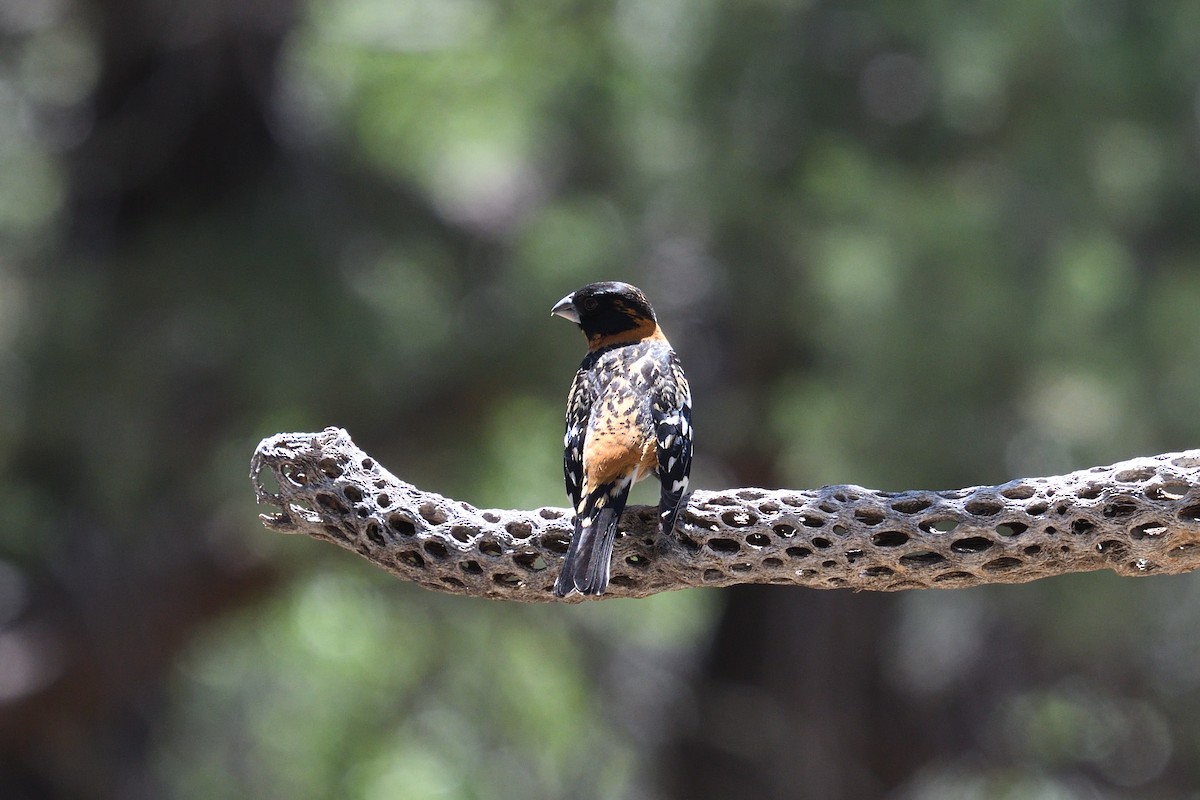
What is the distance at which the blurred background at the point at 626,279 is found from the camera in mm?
4980

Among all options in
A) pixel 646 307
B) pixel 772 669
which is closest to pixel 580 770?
pixel 772 669

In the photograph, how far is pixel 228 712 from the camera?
34.5 ft

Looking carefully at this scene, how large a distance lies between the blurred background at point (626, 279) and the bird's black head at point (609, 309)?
160 cm

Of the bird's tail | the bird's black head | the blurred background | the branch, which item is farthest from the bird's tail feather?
the blurred background

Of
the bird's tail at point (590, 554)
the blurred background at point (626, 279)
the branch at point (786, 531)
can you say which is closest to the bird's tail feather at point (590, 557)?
the bird's tail at point (590, 554)

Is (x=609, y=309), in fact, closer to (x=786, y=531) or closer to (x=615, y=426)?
(x=615, y=426)

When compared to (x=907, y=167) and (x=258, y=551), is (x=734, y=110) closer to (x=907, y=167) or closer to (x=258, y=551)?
(x=907, y=167)

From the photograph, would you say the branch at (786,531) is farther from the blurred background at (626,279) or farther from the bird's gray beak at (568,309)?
the blurred background at (626,279)

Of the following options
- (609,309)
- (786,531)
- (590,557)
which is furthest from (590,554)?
(609,309)

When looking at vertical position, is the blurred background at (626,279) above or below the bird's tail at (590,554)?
above

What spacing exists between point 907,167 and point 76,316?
350 cm

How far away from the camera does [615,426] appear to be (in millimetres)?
2879

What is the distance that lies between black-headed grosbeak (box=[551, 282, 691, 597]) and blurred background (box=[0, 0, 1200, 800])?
164 cm

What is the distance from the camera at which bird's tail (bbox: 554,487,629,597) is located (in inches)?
92.6
